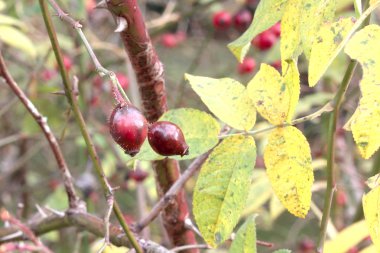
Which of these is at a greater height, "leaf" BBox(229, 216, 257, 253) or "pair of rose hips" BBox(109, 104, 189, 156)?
"pair of rose hips" BBox(109, 104, 189, 156)

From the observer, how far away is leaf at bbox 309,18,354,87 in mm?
661

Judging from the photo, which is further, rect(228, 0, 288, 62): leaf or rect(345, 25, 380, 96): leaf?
rect(228, 0, 288, 62): leaf

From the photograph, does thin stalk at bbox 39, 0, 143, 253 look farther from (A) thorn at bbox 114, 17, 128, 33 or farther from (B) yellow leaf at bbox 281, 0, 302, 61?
(B) yellow leaf at bbox 281, 0, 302, 61

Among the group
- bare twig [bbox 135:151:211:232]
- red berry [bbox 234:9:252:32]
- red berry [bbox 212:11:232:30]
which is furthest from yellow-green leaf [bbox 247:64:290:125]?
red berry [bbox 212:11:232:30]

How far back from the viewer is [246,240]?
2.58 ft

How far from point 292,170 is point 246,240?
4.0 inches

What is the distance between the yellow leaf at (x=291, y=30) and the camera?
72cm

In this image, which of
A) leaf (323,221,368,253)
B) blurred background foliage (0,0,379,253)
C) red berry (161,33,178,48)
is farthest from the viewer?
red berry (161,33,178,48)

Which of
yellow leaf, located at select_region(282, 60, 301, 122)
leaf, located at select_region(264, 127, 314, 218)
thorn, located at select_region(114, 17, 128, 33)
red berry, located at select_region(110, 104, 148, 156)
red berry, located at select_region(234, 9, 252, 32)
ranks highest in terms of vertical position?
thorn, located at select_region(114, 17, 128, 33)

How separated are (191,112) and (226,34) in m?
2.15

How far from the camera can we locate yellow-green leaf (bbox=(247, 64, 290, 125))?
788 mm

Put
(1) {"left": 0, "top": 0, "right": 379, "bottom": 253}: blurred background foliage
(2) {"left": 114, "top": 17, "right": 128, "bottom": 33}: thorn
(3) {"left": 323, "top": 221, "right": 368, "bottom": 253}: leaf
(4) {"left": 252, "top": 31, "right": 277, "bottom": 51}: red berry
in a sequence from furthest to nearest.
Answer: (4) {"left": 252, "top": 31, "right": 277, "bottom": 51}: red berry < (1) {"left": 0, "top": 0, "right": 379, "bottom": 253}: blurred background foliage < (3) {"left": 323, "top": 221, "right": 368, "bottom": 253}: leaf < (2) {"left": 114, "top": 17, "right": 128, "bottom": 33}: thorn

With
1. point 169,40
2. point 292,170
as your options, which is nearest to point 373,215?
point 292,170

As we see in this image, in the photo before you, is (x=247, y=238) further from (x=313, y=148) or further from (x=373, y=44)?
(x=313, y=148)
